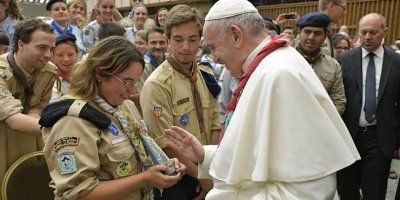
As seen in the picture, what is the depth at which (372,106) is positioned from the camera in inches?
137

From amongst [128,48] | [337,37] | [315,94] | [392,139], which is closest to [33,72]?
[128,48]

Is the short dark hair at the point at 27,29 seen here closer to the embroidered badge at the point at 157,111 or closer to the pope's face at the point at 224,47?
the embroidered badge at the point at 157,111

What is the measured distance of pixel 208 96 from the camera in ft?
8.96

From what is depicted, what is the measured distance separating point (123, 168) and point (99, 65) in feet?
1.65

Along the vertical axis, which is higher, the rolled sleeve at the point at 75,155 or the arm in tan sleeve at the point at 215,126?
the rolled sleeve at the point at 75,155

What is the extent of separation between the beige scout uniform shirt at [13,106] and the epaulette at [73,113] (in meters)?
0.75

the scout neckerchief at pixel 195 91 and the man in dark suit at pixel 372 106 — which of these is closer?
the scout neckerchief at pixel 195 91

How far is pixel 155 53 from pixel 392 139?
2.39 m

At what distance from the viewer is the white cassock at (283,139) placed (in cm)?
146

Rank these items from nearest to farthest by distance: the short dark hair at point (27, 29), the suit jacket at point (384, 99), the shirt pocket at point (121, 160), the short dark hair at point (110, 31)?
the shirt pocket at point (121, 160), the short dark hair at point (27, 29), the suit jacket at point (384, 99), the short dark hair at point (110, 31)

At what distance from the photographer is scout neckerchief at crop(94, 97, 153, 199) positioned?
1867mm

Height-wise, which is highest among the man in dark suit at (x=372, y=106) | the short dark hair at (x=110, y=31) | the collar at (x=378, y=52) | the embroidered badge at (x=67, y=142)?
the short dark hair at (x=110, y=31)

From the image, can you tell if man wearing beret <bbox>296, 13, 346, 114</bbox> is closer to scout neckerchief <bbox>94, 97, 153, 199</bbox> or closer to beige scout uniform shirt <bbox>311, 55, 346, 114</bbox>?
beige scout uniform shirt <bbox>311, 55, 346, 114</bbox>

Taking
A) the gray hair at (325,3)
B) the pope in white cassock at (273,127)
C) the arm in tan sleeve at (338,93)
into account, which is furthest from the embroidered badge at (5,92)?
the gray hair at (325,3)
